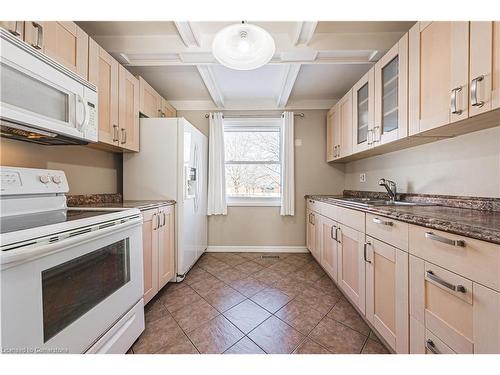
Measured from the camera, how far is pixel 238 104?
10.5 feet

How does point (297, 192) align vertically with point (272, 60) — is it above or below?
below

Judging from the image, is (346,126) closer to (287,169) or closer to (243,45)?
(287,169)

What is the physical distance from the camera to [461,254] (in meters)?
0.83

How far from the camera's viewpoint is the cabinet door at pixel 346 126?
7.87 ft

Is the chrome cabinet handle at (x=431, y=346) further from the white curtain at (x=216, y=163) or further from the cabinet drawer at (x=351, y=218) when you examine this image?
the white curtain at (x=216, y=163)

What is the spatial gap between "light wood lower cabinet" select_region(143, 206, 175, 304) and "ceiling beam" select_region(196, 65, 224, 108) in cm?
147

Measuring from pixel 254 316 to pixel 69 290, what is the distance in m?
1.26

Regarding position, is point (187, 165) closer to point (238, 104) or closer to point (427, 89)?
point (238, 104)

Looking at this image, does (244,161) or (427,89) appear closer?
(427,89)

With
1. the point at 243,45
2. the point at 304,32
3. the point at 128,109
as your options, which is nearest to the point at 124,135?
the point at 128,109

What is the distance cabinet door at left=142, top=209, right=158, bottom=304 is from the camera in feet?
5.60

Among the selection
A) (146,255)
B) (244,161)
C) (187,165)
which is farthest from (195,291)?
(244,161)

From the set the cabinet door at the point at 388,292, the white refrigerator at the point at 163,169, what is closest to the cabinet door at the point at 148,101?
the white refrigerator at the point at 163,169

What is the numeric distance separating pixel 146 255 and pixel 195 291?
654 mm
